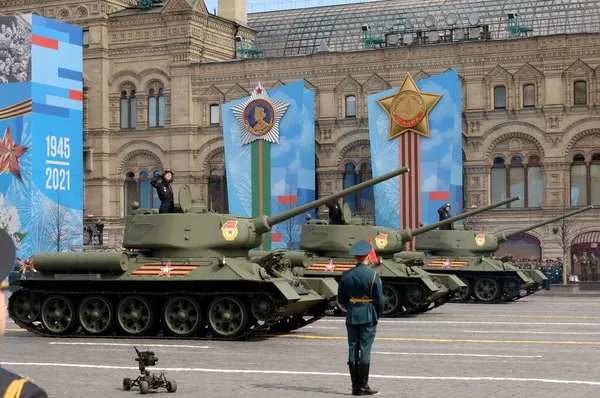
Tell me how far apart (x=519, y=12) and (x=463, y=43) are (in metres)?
14.7

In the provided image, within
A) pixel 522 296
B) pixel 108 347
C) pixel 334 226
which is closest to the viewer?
pixel 108 347

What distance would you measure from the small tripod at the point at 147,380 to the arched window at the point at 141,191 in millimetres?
51868

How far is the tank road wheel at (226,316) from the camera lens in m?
20.0

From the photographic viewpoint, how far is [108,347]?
18.8 meters

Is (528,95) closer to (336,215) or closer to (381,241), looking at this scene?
(381,241)

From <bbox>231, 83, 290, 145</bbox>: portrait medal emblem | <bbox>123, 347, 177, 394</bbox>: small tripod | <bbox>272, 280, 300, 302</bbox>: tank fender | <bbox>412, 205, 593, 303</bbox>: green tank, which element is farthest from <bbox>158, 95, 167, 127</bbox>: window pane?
<bbox>123, 347, 177, 394</bbox>: small tripod

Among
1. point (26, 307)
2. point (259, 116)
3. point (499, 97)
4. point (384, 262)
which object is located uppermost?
point (499, 97)

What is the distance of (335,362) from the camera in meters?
16.0

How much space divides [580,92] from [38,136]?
25.4 m

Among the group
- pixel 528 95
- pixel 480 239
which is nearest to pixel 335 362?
pixel 480 239

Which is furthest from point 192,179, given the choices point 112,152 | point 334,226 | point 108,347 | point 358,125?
point 108,347

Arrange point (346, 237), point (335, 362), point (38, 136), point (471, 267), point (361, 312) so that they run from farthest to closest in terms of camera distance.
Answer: point (38, 136) < point (471, 267) < point (346, 237) < point (335, 362) < point (361, 312)

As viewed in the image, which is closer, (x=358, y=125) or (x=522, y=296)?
(x=522, y=296)

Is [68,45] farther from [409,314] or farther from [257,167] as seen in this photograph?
[409,314]
